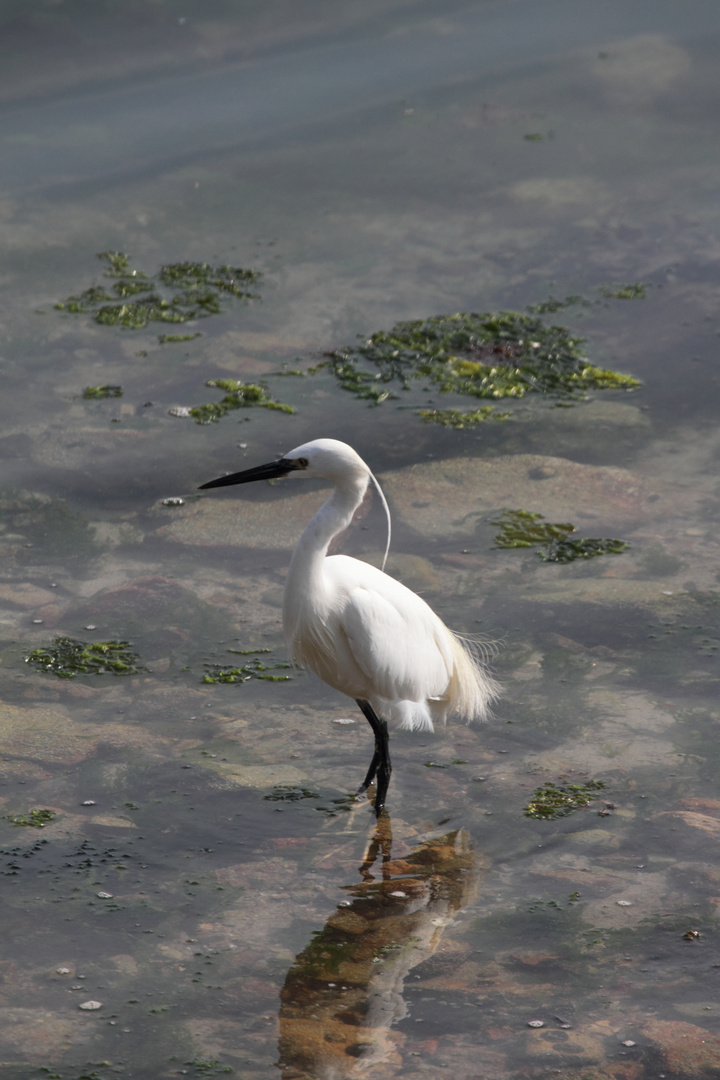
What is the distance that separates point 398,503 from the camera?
5.72 metres

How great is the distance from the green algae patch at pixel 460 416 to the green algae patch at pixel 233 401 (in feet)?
2.63

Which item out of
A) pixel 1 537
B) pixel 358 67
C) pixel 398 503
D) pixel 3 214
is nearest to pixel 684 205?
pixel 358 67

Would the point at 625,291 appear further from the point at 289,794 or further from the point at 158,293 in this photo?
the point at 289,794

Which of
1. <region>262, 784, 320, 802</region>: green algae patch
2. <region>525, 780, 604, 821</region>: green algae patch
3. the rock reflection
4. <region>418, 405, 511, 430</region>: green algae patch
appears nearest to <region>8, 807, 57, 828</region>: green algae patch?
<region>262, 784, 320, 802</region>: green algae patch

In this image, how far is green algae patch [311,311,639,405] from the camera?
6.73 meters

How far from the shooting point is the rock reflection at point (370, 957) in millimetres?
2752

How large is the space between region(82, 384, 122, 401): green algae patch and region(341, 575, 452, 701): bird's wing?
320 centimetres

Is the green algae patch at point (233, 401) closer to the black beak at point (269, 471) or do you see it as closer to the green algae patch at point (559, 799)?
the black beak at point (269, 471)

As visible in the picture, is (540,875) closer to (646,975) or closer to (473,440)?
(646,975)

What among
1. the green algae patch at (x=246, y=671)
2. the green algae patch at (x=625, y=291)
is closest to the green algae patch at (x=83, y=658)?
the green algae patch at (x=246, y=671)

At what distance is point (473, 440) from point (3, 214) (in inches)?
170

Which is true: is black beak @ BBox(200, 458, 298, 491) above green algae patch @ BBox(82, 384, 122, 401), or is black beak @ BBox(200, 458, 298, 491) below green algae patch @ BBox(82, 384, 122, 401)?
above

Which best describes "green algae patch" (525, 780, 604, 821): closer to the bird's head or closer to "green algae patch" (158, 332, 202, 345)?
the bird's head

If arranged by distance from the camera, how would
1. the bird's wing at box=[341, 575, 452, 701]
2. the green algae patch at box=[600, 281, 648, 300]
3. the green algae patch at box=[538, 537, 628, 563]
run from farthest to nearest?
1. the green algae patch at box=[600, 281, 648, 300]
2. the green algae patch at box=[538, 537, 628, 563]
3. the bird's wing at box=[341, 575, 452, 701]
